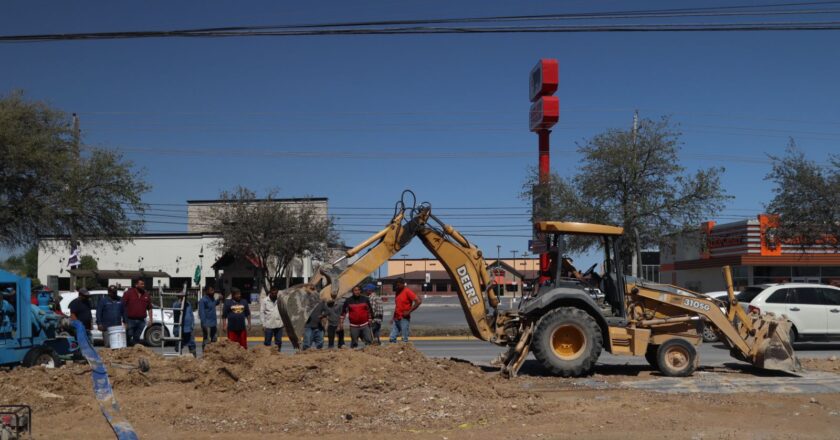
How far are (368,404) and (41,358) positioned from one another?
738cm

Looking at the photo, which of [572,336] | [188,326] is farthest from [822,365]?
[188,326]

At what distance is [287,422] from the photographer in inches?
347

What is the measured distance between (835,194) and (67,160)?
1058 inches

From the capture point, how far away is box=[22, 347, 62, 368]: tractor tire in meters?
13.3

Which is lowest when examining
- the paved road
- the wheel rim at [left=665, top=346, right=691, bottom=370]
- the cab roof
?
the paved road

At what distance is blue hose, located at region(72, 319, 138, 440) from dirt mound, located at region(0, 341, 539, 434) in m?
0.13

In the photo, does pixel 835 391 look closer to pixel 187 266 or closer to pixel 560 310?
pixel 560 310

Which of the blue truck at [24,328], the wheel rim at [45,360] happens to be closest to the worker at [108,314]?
the blue truck at [24,328]

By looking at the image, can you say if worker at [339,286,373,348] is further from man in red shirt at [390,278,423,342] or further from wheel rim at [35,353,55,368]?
wheel rim at [35,353,55,368]

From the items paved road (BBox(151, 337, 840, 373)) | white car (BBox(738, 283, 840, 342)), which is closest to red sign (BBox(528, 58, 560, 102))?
paved road (BBox(151, 337, 840, 373))

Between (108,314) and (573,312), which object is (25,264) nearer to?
(108,314)

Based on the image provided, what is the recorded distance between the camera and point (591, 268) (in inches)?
532

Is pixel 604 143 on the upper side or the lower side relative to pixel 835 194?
upper

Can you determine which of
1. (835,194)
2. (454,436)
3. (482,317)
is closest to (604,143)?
(835,194)
